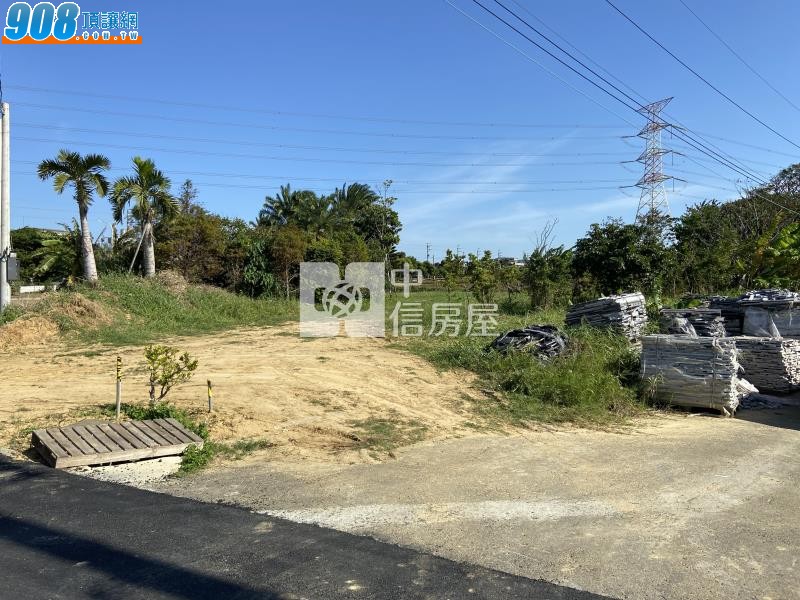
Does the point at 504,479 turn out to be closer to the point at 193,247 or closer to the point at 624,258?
the point at 624,258

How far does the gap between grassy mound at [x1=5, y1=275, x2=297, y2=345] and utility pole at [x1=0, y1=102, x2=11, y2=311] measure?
91 cm

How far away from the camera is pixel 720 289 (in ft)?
72.4

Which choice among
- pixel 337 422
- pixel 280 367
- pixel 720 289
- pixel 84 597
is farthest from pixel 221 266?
pixel 84 597

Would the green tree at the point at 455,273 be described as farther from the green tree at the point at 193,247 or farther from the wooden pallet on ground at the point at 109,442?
the wooden pallet on ground at the point at 109,442

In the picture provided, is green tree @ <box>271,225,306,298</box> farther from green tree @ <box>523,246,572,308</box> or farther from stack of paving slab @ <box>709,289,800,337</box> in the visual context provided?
stack of paving slab @ <box>709,289,800,337</box>

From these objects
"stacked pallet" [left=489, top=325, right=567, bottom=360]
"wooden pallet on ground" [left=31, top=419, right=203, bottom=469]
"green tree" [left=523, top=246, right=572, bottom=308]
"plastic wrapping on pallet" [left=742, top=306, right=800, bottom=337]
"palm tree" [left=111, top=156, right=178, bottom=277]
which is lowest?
"wooden pallet on ground" [left=31, top=419, right=203, bottom=469]

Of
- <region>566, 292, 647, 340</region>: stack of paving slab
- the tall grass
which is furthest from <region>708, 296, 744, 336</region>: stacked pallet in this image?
the tall grass

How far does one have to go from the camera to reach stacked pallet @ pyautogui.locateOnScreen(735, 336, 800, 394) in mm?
10070

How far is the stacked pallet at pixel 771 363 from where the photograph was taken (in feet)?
33.0

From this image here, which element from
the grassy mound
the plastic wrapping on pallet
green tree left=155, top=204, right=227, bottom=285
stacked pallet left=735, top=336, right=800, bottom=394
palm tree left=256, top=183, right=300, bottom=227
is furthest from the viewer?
palm tree left=256, top=183, right=300, bottom=227

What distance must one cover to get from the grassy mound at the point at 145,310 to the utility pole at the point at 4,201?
91 cm

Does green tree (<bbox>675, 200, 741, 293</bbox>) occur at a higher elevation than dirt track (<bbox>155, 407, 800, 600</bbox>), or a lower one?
higher

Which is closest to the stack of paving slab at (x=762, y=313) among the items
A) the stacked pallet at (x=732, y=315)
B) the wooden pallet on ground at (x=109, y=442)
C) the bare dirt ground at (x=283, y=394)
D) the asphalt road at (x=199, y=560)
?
the stacked pallet at (x=732, y=315)

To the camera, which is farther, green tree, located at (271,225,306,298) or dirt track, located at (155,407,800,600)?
green tree, located at (271,225,306,298)
